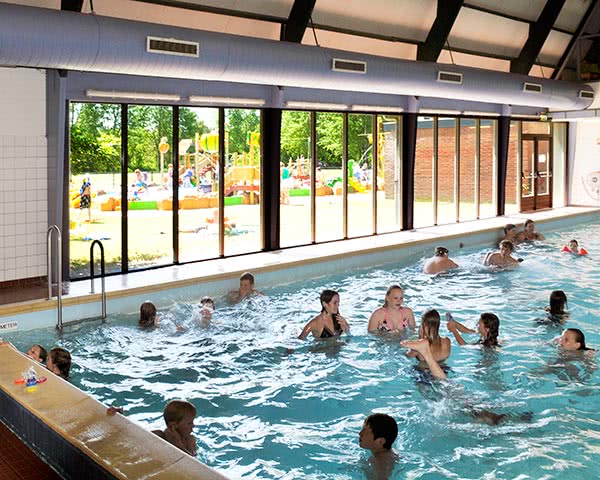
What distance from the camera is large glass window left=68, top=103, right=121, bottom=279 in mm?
9484

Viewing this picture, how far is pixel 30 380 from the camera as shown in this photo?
438 cm

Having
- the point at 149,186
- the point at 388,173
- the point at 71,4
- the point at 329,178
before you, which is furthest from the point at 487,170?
the point at 71,4

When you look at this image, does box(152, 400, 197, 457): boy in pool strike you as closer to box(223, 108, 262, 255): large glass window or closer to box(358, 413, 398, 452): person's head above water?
box(358, 413, 398, 452): person's head above water

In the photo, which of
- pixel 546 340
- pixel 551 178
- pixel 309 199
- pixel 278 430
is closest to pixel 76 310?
pixel 278 430

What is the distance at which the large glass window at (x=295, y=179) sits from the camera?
12711mm

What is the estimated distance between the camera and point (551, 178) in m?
21.1

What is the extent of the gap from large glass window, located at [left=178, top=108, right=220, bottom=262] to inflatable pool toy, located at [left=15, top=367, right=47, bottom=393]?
6.26m

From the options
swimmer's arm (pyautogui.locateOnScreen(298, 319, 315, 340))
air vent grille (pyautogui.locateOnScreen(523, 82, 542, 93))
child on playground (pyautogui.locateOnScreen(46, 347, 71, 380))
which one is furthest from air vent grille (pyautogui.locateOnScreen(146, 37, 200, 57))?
air vent grille (pyautogui.locateOnScreen(523, 82, 542, 93))

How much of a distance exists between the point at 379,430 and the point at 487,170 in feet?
49.6

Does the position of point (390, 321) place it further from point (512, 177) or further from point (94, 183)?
point (512, 177)

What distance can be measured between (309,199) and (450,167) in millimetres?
5359

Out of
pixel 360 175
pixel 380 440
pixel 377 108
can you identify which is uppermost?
pixel 377 108

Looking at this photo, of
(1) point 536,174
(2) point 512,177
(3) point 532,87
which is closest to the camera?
(3) point 532,87

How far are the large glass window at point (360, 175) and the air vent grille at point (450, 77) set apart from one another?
2.13 meters
